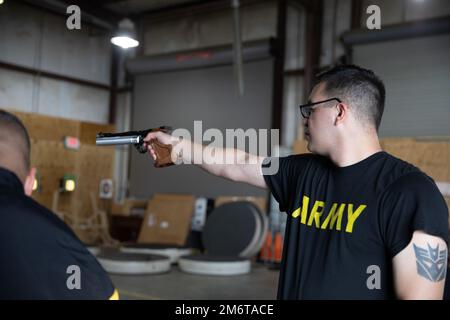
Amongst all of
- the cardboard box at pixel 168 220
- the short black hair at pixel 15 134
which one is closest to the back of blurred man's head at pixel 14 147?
the short black hair at pixel 15 134

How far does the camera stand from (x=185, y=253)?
7.81m

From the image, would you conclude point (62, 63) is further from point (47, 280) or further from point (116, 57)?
point (47, 280)

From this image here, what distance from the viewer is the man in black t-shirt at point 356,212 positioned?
1.66 m

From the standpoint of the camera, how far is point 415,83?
757 centimetres

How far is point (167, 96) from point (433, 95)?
547 cm

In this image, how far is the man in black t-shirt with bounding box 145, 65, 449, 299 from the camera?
1.66 m

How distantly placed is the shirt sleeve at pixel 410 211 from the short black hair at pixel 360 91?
32 centimetres

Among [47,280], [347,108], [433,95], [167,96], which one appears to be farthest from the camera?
[167,96]

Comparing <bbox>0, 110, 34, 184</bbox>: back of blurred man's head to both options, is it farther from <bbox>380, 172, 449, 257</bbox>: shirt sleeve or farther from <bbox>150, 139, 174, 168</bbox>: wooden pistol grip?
<bbox>380, 172, 449, 257</bbox>: shirt sleeve

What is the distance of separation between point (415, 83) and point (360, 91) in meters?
6.16

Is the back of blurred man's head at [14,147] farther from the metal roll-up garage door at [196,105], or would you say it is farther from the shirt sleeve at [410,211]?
the metal roll-up garage door at [196,105]

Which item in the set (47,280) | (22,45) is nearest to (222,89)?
(22,45)

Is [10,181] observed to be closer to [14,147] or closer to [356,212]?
[14,147]

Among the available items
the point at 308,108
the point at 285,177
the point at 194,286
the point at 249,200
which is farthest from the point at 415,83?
the point at 308,108
